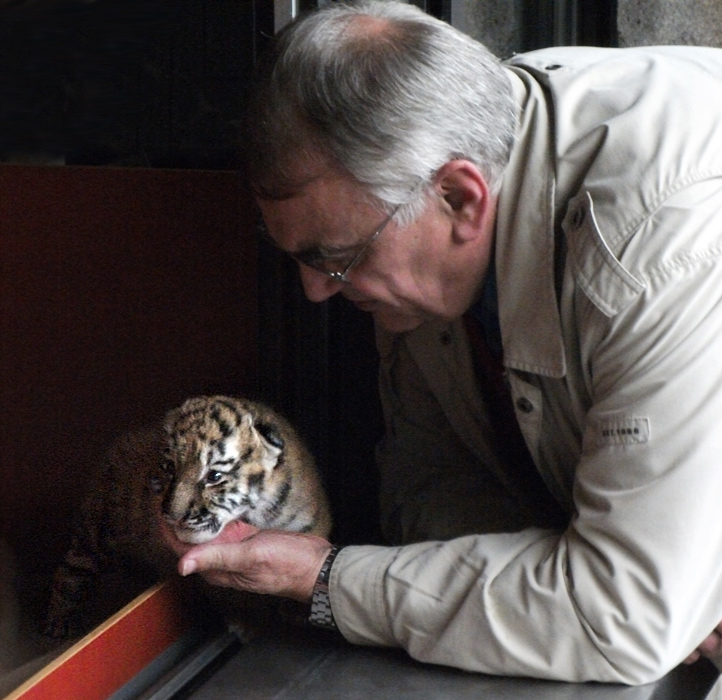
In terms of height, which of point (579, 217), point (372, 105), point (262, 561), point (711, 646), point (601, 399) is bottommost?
point (711, 646)

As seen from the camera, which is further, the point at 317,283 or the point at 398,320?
the point at 398,320

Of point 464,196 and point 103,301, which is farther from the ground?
point 464,196

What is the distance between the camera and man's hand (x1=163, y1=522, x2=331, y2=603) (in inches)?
62.6

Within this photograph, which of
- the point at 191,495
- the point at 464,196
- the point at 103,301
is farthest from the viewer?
the point at 103,301

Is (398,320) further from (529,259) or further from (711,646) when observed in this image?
(711,646)

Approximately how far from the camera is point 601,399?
1484 mm

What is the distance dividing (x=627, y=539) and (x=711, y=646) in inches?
13.9

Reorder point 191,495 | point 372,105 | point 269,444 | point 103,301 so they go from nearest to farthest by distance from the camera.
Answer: point 372,105, point 191,495, point 269,444, point 103,301

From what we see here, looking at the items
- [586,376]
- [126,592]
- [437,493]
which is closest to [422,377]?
[437,493]

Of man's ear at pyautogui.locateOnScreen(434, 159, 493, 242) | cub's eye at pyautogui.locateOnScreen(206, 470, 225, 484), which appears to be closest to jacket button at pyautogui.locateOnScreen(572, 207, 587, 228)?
man's ear at pyautogui.locateOnScreen(434, 159, 493, 242)

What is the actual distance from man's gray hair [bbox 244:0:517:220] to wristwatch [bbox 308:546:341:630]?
58 cm

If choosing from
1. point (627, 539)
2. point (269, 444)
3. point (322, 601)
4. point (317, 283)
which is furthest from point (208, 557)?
point (627, 539)

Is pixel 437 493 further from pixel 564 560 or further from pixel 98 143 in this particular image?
pixel 98 143

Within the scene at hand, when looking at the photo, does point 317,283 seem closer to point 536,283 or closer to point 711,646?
point 536,283
